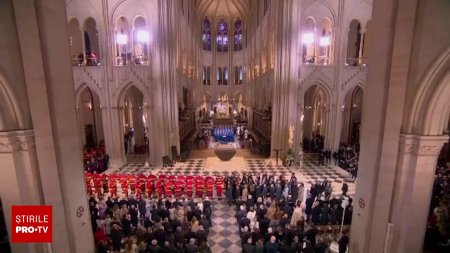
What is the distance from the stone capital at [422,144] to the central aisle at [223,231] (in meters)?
6.22

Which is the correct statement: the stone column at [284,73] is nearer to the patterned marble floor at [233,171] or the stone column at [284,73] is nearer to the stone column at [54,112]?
the patterned marble floor at [233,171]

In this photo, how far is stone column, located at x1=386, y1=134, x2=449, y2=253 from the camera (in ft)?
20.1

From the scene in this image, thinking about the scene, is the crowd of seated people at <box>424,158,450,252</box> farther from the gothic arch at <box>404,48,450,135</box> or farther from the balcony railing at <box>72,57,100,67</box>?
the balcony railing at <box>72,57,100,67</box>

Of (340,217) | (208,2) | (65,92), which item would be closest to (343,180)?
(340,217)

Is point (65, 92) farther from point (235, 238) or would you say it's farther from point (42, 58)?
point (235, 238)

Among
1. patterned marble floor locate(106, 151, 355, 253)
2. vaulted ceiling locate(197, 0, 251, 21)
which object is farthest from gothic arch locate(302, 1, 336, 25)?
vaulted ceiling locate(197, 0, 251, 21)

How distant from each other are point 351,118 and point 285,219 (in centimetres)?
1835

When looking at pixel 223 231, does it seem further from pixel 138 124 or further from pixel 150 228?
pixel 138 124

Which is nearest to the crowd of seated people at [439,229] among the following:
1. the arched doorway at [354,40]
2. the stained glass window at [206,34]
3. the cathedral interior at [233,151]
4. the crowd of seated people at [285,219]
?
the cathedral interior at [233,151]

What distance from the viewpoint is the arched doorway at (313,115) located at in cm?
2377

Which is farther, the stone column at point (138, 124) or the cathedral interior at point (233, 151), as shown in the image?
the stone column at point (138, 124)

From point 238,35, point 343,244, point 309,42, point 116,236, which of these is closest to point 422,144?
point 343,244

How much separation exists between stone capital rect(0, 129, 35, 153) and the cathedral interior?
3cm

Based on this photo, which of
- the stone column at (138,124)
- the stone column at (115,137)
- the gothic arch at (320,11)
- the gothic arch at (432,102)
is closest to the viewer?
the gothic arch at (432,102)
